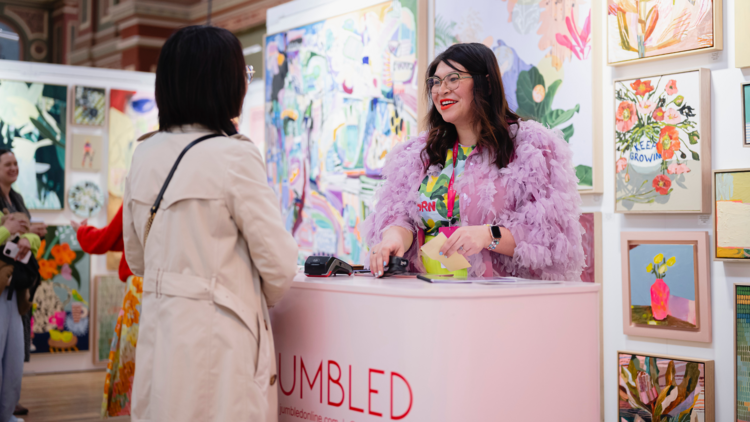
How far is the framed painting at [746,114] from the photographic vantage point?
2.52 metres

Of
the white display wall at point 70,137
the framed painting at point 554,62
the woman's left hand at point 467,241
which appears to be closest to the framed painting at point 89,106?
the white display wall at point 70,137

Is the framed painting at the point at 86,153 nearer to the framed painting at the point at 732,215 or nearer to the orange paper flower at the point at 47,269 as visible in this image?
the orange paper flower at the point at 47,269

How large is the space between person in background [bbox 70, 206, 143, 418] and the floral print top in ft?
6.59

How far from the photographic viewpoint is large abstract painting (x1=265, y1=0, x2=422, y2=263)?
385cm

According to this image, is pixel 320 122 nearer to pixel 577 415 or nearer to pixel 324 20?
pixel 324 20

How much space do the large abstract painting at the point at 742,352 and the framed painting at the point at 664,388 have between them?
3.9 inches

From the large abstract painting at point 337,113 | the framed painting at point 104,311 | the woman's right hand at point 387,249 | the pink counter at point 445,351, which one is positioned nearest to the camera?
the pink counter at point 445,351

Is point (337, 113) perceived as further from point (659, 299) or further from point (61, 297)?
point (61, 297)

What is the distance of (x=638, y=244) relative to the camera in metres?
2.83

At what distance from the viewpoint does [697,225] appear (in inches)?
105

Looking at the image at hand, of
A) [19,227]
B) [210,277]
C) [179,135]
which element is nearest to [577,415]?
[210,277]

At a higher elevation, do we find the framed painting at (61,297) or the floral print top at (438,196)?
the floral print top at (438,196)

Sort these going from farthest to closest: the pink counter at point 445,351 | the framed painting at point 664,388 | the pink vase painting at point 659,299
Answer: the pink vase painting at point 659,299 < the framed painting at point 664,388 < the pink counter at point 445,351

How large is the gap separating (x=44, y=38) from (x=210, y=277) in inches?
415
